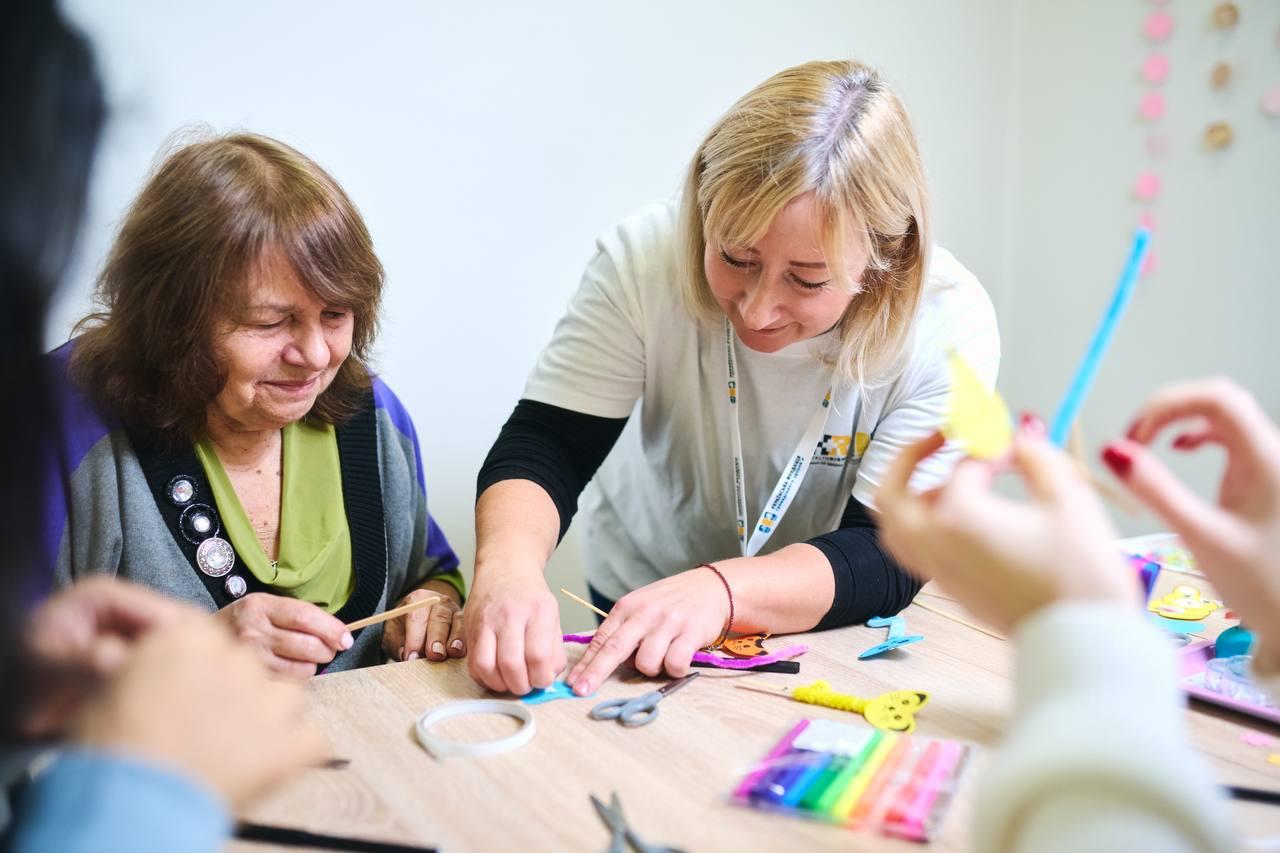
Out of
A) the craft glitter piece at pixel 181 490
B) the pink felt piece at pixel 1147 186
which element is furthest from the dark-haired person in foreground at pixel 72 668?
the pink felt piece at pixel 1147 186

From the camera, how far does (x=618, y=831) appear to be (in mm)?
711

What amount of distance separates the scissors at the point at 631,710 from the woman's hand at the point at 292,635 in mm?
317

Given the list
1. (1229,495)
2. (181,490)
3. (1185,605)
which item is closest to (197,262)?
(181,490)

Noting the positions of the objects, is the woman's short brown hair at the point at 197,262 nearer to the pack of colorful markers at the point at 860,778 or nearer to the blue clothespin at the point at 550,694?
the blue clothespin at the point at 550,694

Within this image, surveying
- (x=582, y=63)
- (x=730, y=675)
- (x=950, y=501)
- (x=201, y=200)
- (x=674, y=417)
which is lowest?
(x=730, y=675)

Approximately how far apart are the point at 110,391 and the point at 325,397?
26 centimetres

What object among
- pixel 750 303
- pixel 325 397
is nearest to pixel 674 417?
pixel 750 303

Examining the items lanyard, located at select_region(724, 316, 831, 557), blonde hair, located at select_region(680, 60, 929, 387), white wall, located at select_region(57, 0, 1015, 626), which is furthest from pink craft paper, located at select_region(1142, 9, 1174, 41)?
lanyard, located at select_region(724, 316, 831, 557)

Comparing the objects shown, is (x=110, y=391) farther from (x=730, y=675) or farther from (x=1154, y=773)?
(x=1154, y=773)

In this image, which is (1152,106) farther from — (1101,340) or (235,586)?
(235,586)

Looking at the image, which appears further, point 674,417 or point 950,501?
point 674,417

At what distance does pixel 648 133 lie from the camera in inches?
84.9

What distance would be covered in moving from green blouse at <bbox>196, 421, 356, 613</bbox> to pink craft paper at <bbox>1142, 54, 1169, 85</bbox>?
2044 millimetres

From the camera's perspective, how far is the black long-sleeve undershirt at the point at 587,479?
46.6 inches
